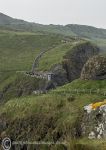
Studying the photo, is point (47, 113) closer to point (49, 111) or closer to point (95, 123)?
point (49, 111)

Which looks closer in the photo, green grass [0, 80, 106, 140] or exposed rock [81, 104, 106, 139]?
exposed rock [81, 104, 106, 139]

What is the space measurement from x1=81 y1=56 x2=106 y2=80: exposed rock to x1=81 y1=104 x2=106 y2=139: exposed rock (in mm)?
25191

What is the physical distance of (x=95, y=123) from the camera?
3083 inches

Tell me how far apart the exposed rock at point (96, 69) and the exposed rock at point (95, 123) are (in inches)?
992

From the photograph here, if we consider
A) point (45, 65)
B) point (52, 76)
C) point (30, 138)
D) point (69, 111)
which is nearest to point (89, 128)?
point (69, 111)

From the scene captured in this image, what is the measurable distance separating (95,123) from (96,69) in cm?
2997

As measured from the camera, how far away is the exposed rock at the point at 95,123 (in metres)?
75.4

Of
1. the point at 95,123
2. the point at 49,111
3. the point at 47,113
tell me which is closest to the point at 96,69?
the point at 49,111

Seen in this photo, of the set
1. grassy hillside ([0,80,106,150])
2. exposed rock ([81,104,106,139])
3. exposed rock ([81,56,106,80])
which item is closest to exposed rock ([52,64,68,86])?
exposed rock ([81,56,106,80])

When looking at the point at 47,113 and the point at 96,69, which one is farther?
the point at 96,69

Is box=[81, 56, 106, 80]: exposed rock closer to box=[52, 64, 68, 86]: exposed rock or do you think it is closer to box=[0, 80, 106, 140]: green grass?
box=[0, 80, 106, 140]: green grass

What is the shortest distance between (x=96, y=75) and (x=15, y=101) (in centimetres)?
1988

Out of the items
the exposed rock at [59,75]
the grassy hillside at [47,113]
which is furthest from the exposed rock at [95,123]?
the exposed rock at [59,75]

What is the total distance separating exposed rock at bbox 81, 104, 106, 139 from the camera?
7544 centimetres
